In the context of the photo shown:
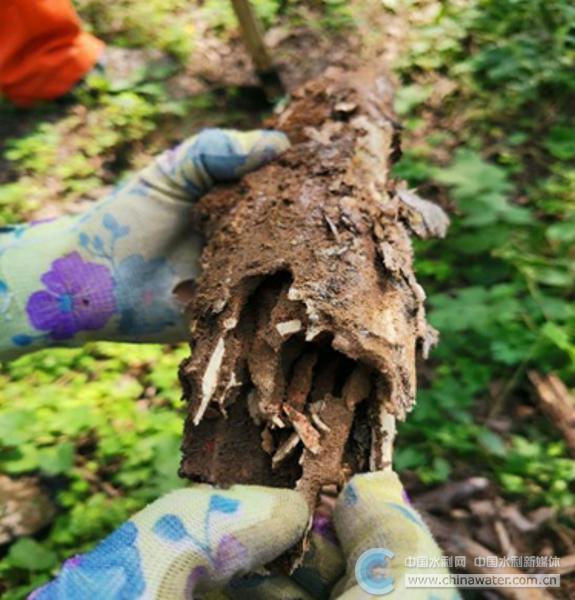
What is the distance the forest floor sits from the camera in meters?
1.89

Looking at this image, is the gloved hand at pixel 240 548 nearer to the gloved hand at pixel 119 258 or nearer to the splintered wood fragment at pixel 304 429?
the splintered wood fragment at pixel 304 429

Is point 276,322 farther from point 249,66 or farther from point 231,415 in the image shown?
point 249,66

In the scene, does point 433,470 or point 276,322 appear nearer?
point 276,322

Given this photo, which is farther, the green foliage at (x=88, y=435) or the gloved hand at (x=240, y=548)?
the green foliage at (x=88, y=435)

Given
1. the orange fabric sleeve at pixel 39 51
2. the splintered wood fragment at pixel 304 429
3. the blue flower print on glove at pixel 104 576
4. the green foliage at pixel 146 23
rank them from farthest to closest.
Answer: the green foliage at pixel 146 23, the orange fabric sleeve at pixel 39 51, the splintered wood fragment at pixel 304 429, the blue flower print on glove at pixel 104 576

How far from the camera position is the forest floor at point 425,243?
74.5 inches

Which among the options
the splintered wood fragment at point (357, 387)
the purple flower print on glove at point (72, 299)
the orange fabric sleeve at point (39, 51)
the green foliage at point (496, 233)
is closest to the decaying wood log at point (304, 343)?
the splintered wood fragment at point (357, 387)

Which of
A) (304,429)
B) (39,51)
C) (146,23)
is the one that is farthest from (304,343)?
(146,23)

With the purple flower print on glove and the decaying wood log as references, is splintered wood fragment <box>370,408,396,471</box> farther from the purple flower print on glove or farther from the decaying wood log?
the purple flower print on glove

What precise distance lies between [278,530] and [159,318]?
95 cm

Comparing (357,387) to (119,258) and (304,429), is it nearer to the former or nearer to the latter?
(304,429)

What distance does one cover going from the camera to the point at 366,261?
140 centimetres

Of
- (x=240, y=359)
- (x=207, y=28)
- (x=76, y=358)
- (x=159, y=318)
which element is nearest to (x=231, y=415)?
(x=240, y=359)

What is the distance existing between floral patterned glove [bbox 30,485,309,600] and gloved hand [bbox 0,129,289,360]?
82 cm
